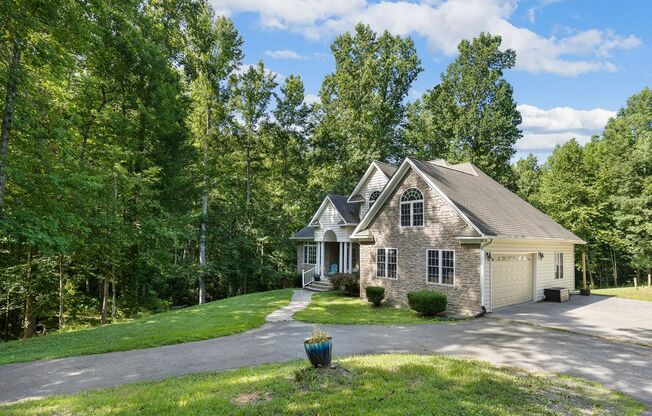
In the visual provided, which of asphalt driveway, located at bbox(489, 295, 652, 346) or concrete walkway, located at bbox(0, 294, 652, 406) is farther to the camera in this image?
asphalt driveway, located at bbox(489, 295, 652, 346)

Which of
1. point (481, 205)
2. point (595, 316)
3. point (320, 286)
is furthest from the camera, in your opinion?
point (320, 286)

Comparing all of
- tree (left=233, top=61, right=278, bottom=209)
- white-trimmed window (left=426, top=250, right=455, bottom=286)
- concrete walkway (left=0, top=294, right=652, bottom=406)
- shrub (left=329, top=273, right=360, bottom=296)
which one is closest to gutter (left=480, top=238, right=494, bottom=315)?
white-trimmed window (left=426, top=250, right=455, bottom=286)

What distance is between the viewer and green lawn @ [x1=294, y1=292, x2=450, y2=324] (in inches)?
528

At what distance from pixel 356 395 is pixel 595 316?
13080 millimetres

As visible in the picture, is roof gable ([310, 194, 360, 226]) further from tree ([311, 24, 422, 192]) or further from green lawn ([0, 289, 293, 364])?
green lawn ([0, 289, 293, 364])

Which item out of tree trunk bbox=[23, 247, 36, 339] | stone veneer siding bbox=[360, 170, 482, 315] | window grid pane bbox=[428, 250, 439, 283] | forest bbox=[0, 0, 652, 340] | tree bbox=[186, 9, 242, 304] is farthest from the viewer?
tree bbox=[186, 9, 242, 304]

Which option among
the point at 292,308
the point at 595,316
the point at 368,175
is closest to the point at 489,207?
the point at 595,316

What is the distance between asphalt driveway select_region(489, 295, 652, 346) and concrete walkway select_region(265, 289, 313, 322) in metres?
8.22

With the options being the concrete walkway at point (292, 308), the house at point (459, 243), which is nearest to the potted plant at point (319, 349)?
the concrete walkway at point (292, 308)

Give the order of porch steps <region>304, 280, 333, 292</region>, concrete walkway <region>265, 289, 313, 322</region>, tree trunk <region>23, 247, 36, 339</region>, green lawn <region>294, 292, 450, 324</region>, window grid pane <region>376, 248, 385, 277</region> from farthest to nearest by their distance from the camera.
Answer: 1. porch steps <region>304, 280, 333, 292</region>
2. window grid pane <region>376, 248, 385, 277</region>
3. tree trunk <region>23, 247, 36, 339</region>
4. concrete walkway <region>265, 289, 313, 322</region>
5. green lawn <region>294, 292, 450, 324</region>

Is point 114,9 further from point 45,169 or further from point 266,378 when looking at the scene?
point 266,378

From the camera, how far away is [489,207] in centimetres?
1678

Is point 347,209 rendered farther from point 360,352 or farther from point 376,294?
point 360,352

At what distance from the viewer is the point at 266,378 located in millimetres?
6457
